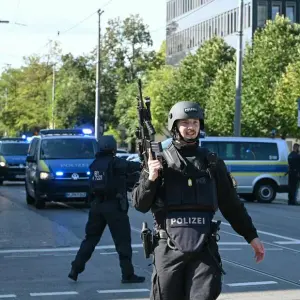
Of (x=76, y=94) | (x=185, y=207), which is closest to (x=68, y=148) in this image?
(x=185, y=207)

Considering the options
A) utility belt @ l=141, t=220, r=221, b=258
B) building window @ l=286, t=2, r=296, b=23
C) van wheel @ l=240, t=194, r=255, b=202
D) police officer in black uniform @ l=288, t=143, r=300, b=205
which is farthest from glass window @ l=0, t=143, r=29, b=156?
building window @ l=286, t=2, r=296, b=23

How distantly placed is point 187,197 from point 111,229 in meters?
5.06

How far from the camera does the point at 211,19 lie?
78.2 meters

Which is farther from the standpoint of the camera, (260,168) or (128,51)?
(128,51)

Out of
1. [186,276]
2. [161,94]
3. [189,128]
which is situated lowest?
[186,276]

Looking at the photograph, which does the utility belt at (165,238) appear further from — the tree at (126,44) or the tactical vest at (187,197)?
the tree at (126,44)

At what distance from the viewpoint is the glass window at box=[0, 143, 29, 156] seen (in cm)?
3950

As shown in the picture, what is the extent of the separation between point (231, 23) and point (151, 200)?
68.5 m

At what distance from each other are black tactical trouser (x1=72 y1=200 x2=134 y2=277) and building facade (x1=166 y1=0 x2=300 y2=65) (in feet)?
163

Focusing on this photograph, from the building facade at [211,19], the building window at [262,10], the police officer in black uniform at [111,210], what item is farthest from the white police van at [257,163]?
the building window at [262,10]

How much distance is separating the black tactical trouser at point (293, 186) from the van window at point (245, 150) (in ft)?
4.42

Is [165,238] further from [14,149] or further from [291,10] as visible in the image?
[291,10]

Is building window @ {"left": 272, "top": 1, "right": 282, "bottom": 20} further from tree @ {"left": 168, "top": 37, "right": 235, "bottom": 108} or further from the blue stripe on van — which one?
the blue stripe on van

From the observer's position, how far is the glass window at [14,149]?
39500 millimetres
